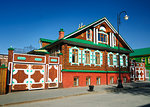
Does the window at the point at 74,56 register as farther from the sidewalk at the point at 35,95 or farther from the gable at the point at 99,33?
the sidewalk at the point at 35,95

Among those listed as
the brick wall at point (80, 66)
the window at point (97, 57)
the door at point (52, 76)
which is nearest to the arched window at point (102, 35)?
the brick wall at point (80, 66)

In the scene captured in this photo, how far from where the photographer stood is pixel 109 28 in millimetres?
23797

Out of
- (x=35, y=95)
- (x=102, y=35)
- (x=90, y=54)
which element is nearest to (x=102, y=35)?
(x=102, y=35)

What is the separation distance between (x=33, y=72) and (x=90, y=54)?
29.9 feet

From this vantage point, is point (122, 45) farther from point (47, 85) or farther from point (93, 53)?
point (47, 85)

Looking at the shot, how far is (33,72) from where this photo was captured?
14.7 metres

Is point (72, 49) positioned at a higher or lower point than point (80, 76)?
higher

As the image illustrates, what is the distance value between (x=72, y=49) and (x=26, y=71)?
6.90 m

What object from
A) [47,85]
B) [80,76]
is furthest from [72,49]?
[47,85]

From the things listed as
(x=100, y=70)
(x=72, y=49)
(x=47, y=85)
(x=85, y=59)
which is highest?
(x=72, y=49)

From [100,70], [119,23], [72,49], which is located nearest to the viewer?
[119,23]

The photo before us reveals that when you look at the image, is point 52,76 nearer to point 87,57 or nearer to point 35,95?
point 35,95

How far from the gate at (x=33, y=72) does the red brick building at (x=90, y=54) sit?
142 centimetres

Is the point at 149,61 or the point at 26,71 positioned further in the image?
the point at 149,61
